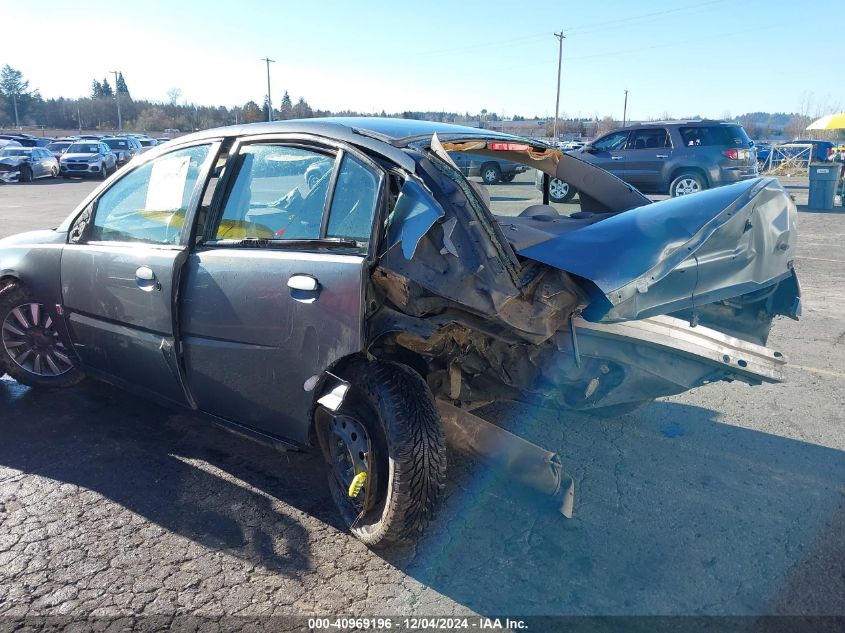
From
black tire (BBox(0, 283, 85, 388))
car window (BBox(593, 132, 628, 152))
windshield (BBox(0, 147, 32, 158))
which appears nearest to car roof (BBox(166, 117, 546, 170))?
black tire (BBox(0, 283, 85, 388))

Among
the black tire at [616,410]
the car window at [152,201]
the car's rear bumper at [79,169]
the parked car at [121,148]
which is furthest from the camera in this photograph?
the parked car at [121,148]

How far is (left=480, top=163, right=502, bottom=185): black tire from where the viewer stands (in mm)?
23828

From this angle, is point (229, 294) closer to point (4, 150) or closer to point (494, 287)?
point (494, 287)

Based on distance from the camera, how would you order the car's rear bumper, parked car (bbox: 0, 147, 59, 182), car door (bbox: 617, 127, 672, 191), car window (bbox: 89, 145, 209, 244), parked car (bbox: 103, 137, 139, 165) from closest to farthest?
car window (bbox: 89, 145, 209, 244) < car door (bbox: 617, 127, 672, 191) < parked car (bbox: 0, 147, 59, 182) < the car's rear bumper < parked car (bbox: 103, 137, 139, 165)

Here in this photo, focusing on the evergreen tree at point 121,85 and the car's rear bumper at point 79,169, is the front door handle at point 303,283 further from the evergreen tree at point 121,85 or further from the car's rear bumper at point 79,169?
the evergreen tree at point 121,85

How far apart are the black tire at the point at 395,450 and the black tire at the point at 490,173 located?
21.3m

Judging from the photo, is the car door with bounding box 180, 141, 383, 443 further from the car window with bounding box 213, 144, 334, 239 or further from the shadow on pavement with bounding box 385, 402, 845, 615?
the shadow on pavement with bounding box 385, 402, 845, 615

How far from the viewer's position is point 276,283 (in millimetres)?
3303

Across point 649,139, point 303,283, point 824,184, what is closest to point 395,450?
point 303,283

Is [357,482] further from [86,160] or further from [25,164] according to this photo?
[86,160]

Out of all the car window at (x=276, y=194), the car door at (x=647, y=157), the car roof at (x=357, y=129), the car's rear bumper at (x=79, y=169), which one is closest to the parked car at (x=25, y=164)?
the car's rear bumper at (x=79, y=169)

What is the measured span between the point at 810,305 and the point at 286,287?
20.5 feet

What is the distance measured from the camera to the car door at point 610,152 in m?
17.2

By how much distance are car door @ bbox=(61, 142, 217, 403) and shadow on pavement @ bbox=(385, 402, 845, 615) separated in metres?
1.78
